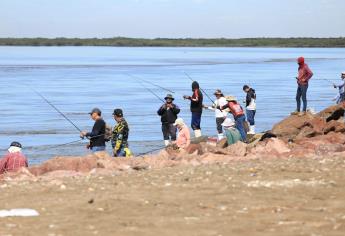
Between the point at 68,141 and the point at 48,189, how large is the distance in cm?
1330

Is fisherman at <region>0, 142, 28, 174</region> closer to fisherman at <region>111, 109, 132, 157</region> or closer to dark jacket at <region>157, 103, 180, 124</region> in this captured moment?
fisherman at <region>111, 109, 132, 157</region>

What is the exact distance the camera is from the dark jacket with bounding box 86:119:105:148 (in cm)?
1420

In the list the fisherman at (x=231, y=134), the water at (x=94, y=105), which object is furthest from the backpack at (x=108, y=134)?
the water at (x=94, y=105)

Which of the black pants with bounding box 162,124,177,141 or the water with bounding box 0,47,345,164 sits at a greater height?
the black pants with bounding box 162,124,177,141

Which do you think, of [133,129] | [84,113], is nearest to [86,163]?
[133,129]

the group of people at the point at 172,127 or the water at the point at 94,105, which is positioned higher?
the group of people at the point at 172,127

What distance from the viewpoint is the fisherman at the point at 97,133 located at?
1420 cm

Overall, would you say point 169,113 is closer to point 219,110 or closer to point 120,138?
point 219,110

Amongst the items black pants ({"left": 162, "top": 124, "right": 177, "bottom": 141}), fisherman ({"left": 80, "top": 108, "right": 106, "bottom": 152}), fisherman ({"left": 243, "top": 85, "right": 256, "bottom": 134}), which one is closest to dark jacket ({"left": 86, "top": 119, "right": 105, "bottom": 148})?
fisherman ({"left": 80, "top": 108, "right": 106, "bottom": 152})

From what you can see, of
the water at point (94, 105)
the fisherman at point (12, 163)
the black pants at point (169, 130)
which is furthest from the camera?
the water at point (94, 105)

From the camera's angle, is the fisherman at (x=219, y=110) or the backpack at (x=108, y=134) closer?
the backpack at (x=108, y=134)

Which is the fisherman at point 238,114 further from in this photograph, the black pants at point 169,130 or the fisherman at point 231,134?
the black pants at point 169,130

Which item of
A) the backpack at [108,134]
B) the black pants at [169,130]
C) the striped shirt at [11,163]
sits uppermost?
the backpack at [108,134]

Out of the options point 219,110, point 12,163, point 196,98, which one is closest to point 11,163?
point 12,163
